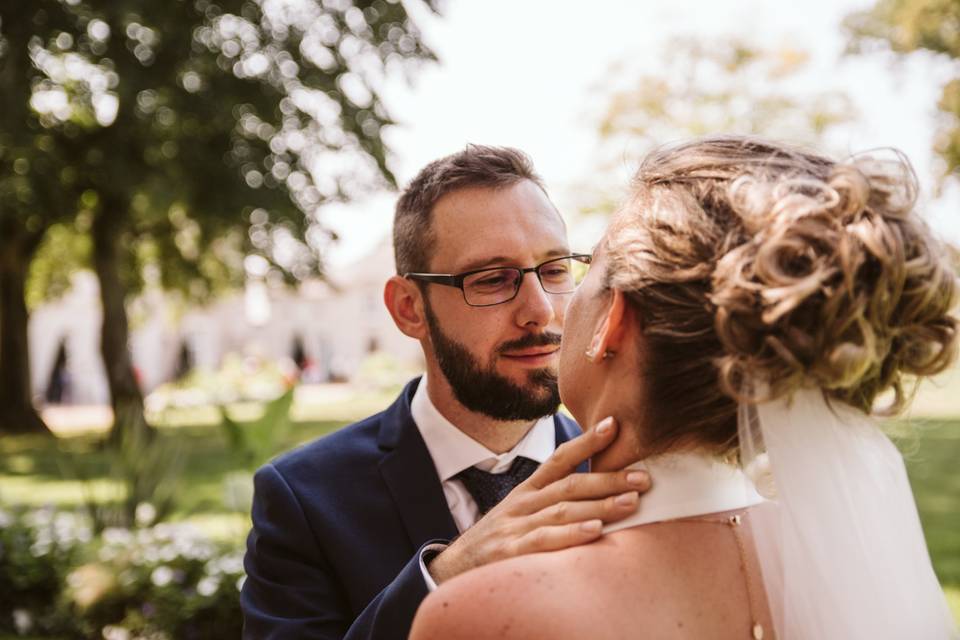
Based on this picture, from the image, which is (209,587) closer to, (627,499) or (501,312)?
(501,312)

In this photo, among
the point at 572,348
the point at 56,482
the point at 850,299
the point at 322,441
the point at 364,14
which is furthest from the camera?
the point at 364,14

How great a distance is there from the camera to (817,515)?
1.80m

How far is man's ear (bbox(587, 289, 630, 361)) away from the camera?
1701 mm

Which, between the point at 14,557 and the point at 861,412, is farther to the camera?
the point at 14,557

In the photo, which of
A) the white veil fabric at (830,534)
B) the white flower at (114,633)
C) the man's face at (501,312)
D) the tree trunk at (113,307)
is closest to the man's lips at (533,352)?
the man's face at (501,312)

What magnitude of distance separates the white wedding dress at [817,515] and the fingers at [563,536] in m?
0.06

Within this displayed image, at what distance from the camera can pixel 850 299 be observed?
1.47 metres

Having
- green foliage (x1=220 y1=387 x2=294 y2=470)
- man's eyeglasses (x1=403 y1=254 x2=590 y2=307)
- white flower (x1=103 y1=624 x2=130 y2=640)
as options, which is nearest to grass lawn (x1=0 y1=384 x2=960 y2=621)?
green foliage (x1=220 y1=387 x2=294 y2=470)

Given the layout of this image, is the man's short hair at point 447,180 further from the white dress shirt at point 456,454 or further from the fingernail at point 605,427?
the fingernail at point 605,427

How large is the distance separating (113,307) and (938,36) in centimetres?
1940

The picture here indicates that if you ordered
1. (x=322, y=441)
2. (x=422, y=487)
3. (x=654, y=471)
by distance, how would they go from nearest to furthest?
(x=654, y=471) → (x=422, y=487) → (x=322, y=441)

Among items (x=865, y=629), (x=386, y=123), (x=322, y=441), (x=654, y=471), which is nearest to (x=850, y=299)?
(x=654, y=471)

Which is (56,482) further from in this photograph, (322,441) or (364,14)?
(322,441)

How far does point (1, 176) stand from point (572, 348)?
16.9 meters
